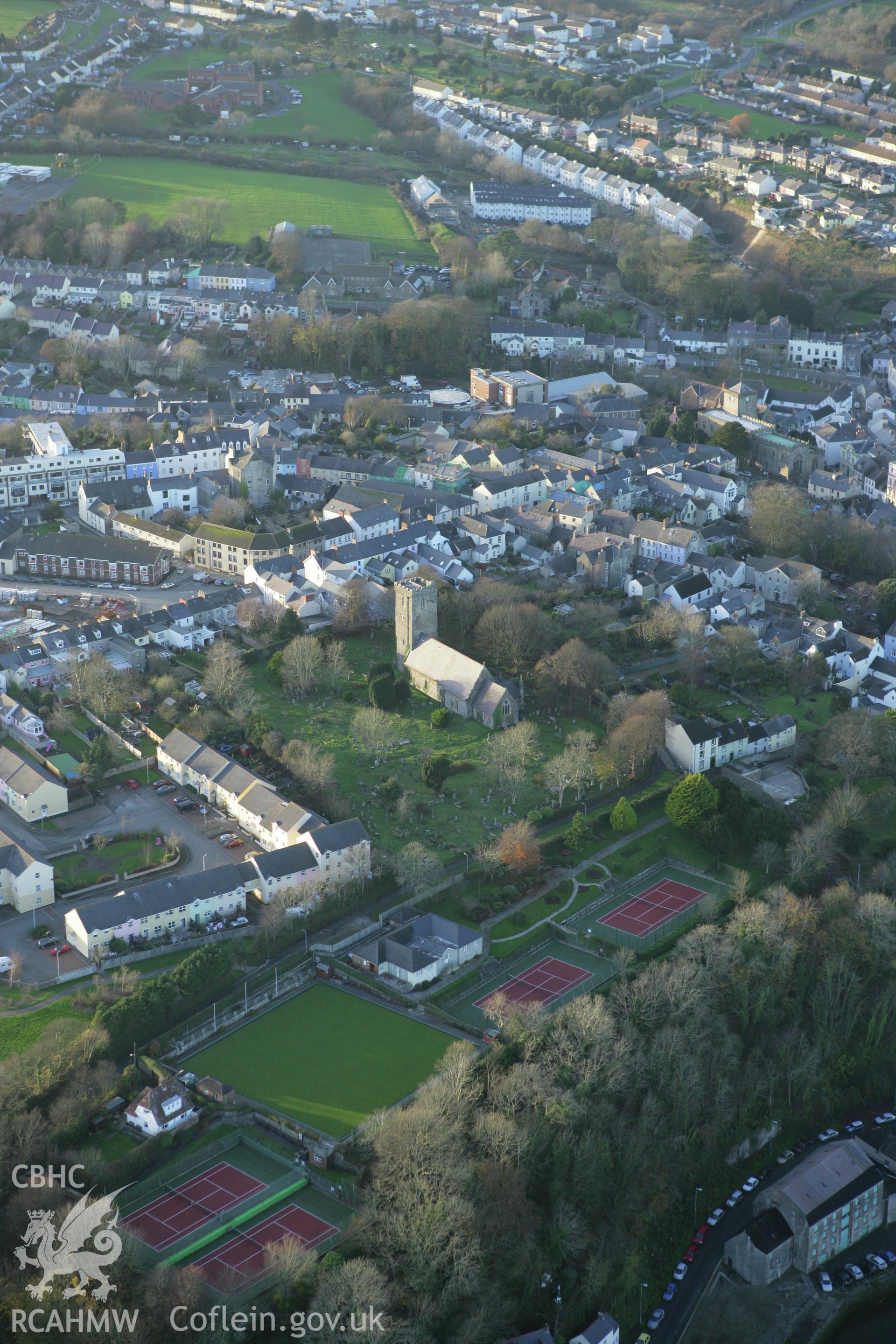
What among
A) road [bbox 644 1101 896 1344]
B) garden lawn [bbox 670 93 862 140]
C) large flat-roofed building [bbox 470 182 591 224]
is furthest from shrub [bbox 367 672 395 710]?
garden lawn [bbox 670 93 862 140]

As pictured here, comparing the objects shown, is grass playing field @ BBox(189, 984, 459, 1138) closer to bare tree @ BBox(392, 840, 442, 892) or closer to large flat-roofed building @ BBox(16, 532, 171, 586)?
bare tree @ BBox(392, 840, 442, 892)

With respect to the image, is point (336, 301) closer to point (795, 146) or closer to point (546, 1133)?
point (795, 146)

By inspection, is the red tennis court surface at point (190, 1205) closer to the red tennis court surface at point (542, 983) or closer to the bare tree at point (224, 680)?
the red tennis court surface at point (542, 983)

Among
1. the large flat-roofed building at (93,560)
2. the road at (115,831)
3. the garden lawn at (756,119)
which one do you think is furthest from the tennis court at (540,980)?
the garden lawn at (756,119)

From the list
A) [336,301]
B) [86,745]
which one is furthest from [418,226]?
[86,745]

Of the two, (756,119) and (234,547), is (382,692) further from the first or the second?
(756,119)

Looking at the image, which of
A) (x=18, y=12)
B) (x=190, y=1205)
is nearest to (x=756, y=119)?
(x=18, y=12)
